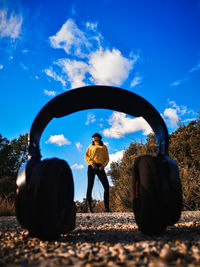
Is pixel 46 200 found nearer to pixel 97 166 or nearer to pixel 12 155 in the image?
pixel 97 166

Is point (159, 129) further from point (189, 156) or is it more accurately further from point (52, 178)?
point (189, 156)

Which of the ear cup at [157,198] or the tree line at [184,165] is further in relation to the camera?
the tree line at [184,165]

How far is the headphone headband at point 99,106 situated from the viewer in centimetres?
229

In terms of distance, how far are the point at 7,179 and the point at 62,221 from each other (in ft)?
46.4

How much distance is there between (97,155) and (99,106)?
13.7 ft

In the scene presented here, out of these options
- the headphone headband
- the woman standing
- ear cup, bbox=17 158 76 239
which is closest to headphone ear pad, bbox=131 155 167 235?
the headphone headband

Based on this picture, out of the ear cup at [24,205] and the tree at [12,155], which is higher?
the tree at [12,155]

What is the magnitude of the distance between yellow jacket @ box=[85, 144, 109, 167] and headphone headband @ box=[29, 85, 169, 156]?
4169 mm

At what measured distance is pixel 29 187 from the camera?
1.82 meters

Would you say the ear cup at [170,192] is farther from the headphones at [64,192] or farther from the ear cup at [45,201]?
the ear cup at [45,201]

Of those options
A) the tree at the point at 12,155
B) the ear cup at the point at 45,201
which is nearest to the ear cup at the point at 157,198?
the ear cup at the point at 45,201

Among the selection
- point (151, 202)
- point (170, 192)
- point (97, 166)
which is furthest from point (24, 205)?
point (97, 166)

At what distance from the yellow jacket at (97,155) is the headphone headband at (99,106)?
4.17 metres

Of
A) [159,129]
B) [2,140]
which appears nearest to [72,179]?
[159,129]
